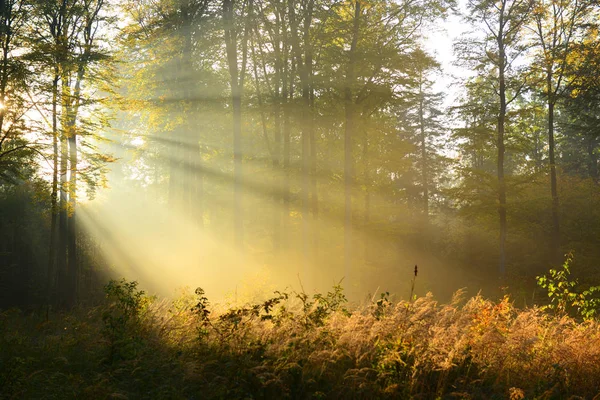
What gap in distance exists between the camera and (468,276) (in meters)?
26.3

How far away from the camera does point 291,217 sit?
26.9m

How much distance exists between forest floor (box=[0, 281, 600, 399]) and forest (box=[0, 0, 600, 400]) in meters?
0.04

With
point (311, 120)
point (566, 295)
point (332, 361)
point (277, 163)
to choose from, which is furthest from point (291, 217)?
point (332, 361)

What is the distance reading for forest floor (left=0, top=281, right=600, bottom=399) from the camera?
540 centimetres

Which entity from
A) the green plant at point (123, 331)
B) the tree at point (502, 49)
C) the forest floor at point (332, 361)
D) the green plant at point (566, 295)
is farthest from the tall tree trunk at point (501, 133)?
the green plant at point (123, 331)

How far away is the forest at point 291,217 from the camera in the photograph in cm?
589

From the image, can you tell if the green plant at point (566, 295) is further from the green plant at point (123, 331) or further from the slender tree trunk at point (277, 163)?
the slender tree trunk at point (277, 163)

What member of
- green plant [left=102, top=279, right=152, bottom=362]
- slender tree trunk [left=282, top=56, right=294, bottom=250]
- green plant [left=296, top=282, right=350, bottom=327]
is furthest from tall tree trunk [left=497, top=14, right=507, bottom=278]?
green plant [left=102, top=279, right=152, bottom=362]

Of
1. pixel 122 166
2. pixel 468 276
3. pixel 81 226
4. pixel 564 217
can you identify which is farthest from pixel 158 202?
pixel 564 217

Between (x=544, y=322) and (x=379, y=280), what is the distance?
18371mm

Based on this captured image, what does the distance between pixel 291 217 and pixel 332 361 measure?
21683 millimetres

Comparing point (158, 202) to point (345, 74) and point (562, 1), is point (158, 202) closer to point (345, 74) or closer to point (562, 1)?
point (345, 74)

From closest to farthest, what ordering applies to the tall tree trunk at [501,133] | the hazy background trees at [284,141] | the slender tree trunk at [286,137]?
1. the hazy background trees at [284,141]
2. the slender tree trunk at [286,137]
3. the tall tree trunk at [501,133]

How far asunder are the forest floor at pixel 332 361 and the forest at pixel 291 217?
0.04 meters
